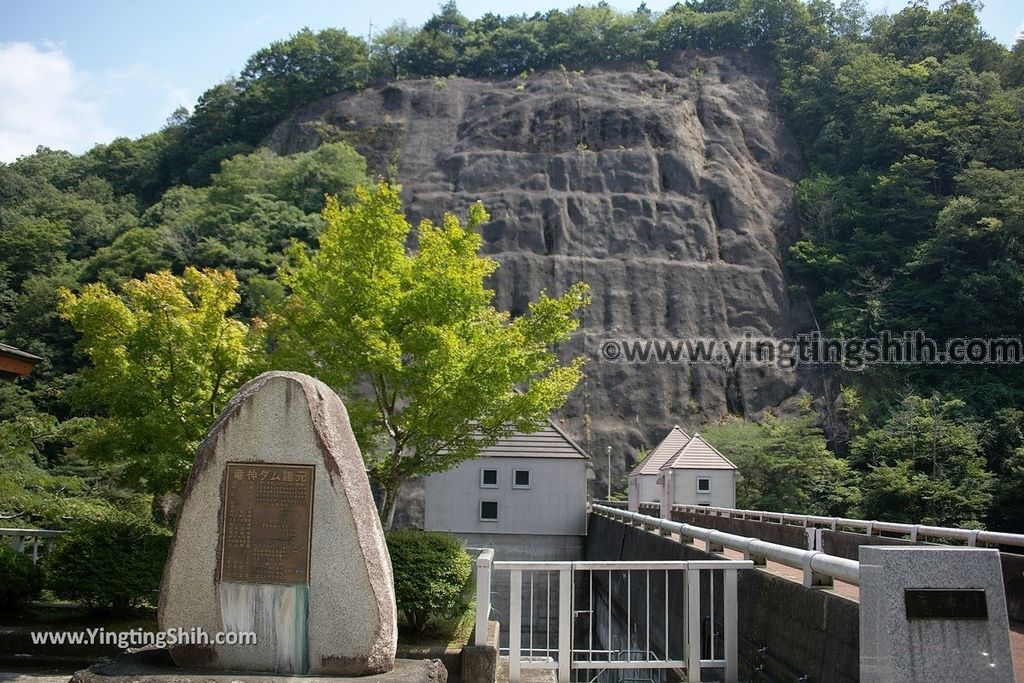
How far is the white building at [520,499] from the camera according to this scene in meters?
30.7

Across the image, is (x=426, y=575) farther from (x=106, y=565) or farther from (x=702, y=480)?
(x=702, y=480)

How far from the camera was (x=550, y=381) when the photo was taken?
16000 mm

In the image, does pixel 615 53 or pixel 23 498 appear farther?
pixel 615 53

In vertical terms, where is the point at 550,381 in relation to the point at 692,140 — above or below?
below

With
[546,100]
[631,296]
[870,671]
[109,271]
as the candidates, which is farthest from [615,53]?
[870,671]

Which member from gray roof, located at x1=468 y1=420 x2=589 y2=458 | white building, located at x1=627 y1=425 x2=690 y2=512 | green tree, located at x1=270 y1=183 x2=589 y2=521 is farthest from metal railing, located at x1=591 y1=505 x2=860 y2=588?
white building, located at x1=627 y1=425 x2=690 y2=512

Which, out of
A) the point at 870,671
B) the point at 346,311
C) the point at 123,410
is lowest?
the point at 870,671

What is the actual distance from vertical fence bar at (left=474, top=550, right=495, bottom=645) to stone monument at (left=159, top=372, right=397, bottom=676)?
985mm

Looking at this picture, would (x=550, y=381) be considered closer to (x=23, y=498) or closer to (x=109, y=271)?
(x=23, y=498)

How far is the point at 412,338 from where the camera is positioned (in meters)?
14.8

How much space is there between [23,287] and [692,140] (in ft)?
161

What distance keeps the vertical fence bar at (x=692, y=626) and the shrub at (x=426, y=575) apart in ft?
10.2

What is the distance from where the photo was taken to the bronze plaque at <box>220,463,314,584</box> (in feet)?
25.3

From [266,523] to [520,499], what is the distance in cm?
2387
